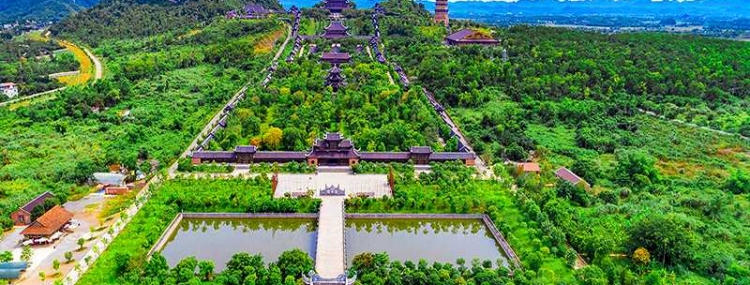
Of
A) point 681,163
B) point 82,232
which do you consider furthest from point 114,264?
point 681,163

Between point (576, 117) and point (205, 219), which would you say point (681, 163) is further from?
point (205, 219)

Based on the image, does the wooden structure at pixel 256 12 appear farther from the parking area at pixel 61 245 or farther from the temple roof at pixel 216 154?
the parking area at pixel 61 245

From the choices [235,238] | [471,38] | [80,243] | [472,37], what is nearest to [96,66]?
[471,38]

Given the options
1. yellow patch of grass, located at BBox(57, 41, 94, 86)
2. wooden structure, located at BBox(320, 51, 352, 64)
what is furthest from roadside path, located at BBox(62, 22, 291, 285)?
yellow patch of grass, located at BBox(57, 41, 94, 86)

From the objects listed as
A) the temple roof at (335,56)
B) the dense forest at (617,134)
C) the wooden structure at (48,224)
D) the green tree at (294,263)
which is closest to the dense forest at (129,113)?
the wooden structure at (48,224)

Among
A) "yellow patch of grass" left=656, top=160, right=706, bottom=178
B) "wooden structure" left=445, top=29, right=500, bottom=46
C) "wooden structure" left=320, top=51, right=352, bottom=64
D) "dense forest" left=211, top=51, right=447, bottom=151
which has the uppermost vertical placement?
"wooden structure" left=445, top=29, right=500, bottom=46

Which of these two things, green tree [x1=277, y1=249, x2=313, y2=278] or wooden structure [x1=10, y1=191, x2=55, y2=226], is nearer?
green tree [x1=277, y1=249, x2=313, y2=278]

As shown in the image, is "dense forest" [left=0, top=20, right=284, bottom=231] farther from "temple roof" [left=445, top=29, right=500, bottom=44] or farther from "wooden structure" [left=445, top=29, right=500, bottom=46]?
"temple roof" [left=445, top=29, right=500, bottom=44]
